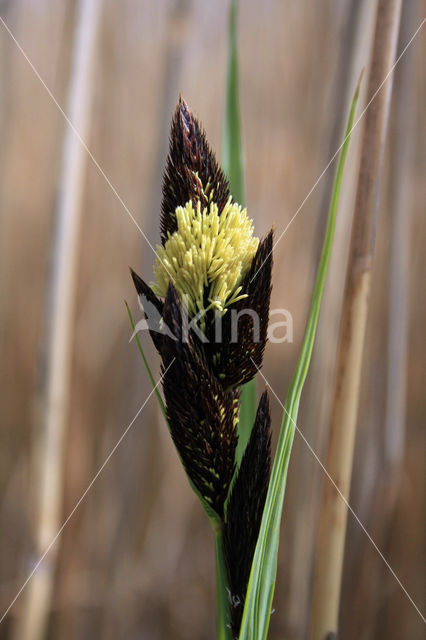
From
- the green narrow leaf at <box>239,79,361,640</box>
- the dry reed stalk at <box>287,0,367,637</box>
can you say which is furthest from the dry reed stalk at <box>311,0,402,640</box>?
the green narrow leaf at <box>239,79,361,640</box>

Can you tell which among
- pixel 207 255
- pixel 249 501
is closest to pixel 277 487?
pixel 249 501

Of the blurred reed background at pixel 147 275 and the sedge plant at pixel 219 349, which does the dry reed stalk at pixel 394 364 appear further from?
the sedge plant at pixel 219 349

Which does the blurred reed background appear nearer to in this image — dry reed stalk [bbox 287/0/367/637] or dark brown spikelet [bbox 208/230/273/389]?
dry reed stalk [bbox 287/0/367/637]

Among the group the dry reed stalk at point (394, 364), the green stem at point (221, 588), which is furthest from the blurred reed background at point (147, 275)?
the green stem at point (221, 588)

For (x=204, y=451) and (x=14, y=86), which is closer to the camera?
(x=204, y=451)

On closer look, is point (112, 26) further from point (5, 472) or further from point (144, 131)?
point (5, 472)

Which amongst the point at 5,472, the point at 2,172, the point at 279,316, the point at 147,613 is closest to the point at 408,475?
the point at 279,316

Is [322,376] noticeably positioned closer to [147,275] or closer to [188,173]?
[147,275]
